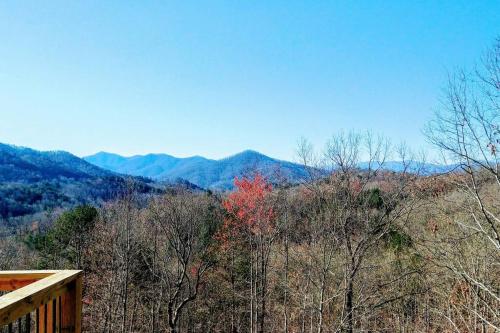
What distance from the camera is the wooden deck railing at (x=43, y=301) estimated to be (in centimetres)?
162

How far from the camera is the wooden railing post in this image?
226 centimetres

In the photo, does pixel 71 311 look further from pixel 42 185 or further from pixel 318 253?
pixel 42 185

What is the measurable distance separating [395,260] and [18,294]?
1732 centimetres

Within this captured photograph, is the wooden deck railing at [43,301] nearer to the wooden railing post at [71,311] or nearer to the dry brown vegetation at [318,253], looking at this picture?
the wooden railing post at [71,311]

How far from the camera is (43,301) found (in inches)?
74.5

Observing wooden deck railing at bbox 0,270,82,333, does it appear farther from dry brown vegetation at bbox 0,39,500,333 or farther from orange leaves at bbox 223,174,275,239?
orange leaves at bbox 223,174,275,239

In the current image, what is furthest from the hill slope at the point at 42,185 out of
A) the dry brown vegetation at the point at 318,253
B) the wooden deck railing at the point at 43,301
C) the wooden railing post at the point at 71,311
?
the wooden railing post at the point at 71,311

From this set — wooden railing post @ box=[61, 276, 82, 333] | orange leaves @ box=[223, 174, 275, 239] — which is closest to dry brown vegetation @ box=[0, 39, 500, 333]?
orange leaves @ box=[223, 174, 275, 239]

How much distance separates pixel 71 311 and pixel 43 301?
44cm

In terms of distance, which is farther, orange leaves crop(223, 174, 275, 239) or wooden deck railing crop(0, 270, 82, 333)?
orange leaves crop(223, 174, 275, 239)

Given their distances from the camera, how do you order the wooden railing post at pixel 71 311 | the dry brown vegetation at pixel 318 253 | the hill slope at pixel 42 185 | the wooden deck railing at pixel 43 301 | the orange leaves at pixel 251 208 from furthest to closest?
the hill slope at pixel 42 185, the orange leaves at pixel 251 208, the dry brown vegetation at pixel 318 253, the wooden railing post at pixel 71 311, the wooden deck railing at pixel 43 301

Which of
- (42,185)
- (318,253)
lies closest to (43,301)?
(318,253)

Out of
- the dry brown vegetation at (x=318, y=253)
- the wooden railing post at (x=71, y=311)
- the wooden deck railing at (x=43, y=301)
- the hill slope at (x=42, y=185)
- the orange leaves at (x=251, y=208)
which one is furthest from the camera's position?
the hill slope at (x=42, y=185)

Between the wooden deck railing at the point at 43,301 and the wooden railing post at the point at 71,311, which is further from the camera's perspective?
the wooden railing post at the point at 71,311
